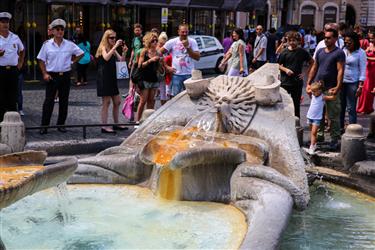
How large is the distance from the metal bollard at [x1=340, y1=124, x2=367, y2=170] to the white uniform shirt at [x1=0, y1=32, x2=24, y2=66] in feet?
14.9

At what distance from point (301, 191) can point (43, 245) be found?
6.75ft

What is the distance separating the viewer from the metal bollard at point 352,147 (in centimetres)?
732

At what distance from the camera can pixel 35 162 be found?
447 cm

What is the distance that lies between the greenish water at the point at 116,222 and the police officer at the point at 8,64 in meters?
3.61

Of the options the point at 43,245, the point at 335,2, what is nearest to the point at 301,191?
the point at 43,245

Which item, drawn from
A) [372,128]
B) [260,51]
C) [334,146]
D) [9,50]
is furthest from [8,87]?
[260,51]

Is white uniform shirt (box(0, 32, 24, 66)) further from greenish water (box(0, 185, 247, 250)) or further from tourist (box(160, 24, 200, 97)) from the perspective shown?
greenish water (box(0, 185, 247, 250))

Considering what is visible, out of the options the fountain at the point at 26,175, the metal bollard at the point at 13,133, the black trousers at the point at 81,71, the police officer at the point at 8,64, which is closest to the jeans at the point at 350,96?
the metal bollard at the point at 13,133

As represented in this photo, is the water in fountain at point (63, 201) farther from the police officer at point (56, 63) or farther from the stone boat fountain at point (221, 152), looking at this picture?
the police officer at point (56, 63)

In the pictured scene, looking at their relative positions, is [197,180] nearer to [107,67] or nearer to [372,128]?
[107,67]

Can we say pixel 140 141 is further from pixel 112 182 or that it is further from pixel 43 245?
pixel 43 245

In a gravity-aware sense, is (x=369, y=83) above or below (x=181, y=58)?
below

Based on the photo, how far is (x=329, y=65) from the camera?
7914 millimetres

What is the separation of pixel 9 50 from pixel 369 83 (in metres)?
6.15
